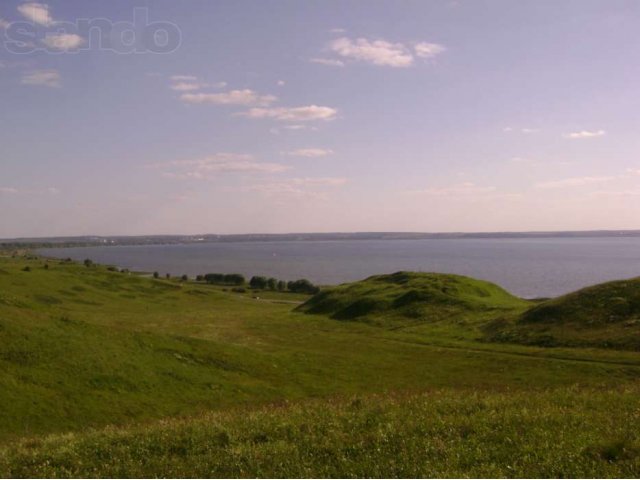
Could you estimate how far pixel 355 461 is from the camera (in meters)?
11.4

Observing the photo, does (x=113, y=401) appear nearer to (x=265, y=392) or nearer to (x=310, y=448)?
(x=265, y=392)

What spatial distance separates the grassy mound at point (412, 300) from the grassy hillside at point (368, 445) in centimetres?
5041

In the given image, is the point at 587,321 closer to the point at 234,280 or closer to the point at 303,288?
the point at 303,288

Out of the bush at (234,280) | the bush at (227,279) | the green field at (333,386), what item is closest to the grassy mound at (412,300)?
the green field at (333,386)

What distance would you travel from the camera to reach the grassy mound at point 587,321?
1770 inches

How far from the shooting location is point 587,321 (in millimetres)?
49812

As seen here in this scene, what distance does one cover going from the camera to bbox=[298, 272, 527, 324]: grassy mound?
67312 mm

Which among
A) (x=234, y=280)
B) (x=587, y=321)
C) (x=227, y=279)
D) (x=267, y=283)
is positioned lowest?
(x=234, y=280)

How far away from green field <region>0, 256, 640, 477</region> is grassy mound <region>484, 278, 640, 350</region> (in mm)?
217

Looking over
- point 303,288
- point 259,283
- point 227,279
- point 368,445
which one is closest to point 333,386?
point 368,445

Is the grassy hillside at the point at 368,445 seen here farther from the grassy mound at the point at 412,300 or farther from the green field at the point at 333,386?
the grassy mound at the point at 412,300

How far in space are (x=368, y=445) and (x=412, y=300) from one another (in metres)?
62.6

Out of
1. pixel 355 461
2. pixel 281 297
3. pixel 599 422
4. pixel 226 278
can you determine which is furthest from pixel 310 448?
pixel 226 278

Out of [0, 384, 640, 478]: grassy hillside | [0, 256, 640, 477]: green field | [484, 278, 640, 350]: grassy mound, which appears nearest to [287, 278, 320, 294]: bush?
[0, 256, 640, 477]: green field
